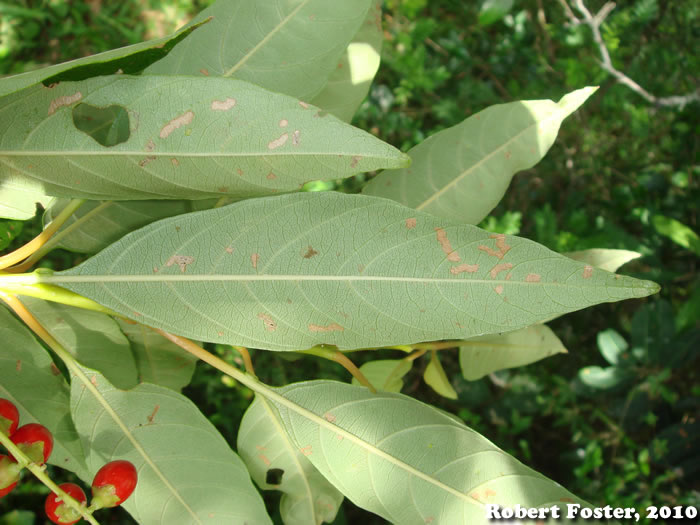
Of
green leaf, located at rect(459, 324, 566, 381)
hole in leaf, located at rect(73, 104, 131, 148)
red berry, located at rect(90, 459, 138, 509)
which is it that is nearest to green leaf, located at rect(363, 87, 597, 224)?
green leaf, located at rect(459, 324, 566, 381)

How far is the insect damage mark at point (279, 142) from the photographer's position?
2.25 feet

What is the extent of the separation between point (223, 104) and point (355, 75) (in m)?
0.39

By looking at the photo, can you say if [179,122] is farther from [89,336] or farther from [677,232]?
[677,232]

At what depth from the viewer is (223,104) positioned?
70 centimetres

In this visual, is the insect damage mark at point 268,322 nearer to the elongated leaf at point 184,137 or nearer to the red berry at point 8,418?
the elongated leaf at point 184,137

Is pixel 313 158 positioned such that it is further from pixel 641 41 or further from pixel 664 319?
pixel 641 41

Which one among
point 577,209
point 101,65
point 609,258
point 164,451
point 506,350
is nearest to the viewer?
point 101,65

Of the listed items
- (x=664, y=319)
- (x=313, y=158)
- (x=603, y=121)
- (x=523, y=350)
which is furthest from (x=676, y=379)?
(x=313, y=158)

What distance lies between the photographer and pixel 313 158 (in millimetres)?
684

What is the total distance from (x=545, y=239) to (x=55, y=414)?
1.51m

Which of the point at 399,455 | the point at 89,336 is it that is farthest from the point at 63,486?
the point at 399,455

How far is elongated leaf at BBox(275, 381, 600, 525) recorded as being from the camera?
0.81 meters

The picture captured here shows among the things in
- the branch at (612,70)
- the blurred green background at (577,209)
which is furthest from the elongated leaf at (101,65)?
the branch at (612,70)

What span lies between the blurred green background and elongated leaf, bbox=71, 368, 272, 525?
96 cm
